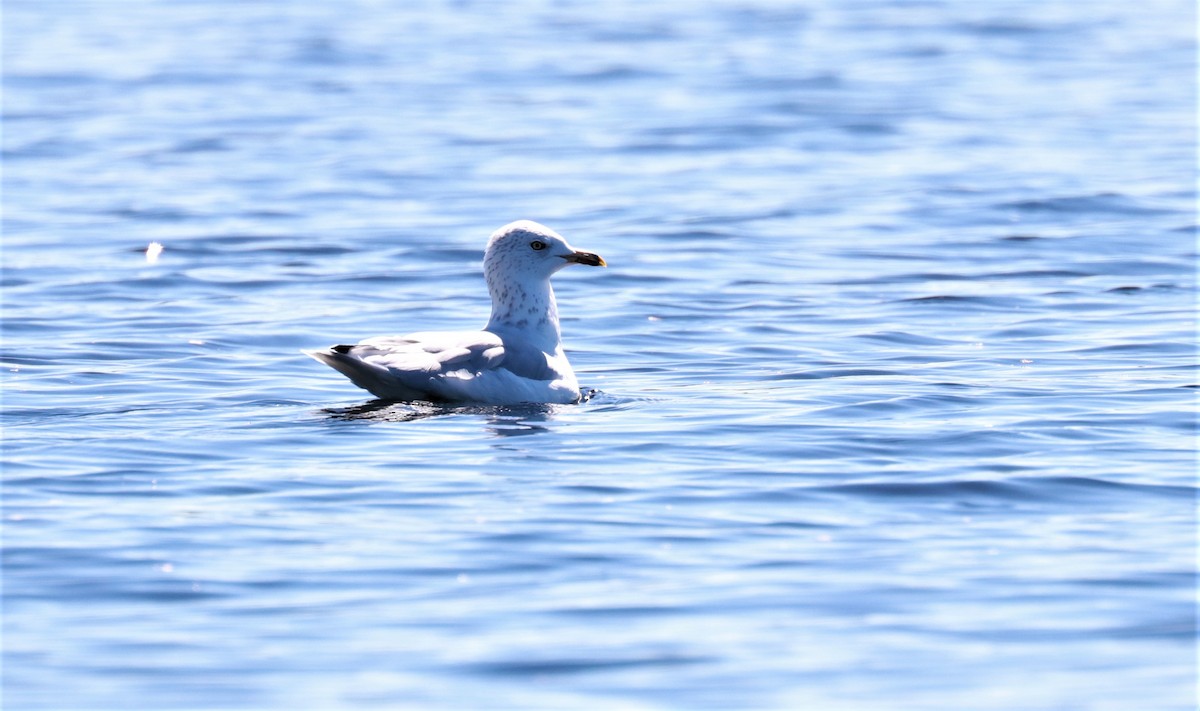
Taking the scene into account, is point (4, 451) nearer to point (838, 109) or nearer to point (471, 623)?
point (471, 623)

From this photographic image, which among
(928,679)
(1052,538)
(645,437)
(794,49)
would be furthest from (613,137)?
(928,679)

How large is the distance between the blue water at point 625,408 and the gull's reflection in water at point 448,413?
1.7 inches

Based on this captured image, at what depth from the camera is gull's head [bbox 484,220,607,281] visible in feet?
44.9

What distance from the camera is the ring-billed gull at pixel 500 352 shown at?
1245cm

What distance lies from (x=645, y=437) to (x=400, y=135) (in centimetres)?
1855

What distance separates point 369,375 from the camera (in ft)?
41.0

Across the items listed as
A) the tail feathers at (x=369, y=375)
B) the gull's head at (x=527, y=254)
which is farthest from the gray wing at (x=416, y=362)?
the gull's head at (x=527, y=254)

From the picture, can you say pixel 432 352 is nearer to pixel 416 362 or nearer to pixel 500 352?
pixel 416 362

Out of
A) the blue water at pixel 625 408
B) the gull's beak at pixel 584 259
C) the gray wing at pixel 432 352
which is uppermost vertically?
the gull's beak at pixel 584 259

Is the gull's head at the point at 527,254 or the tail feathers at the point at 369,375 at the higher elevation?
the gull's head at the point at 527,254

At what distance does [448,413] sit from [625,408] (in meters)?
1.19

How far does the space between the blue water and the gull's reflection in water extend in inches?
1.7

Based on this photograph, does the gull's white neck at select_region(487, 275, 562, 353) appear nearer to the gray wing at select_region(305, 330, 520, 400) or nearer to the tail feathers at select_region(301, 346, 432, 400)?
the gray wing at select_region(305, 330, 520, 400)

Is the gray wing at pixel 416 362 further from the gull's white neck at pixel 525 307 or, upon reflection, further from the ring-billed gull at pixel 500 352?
the gull's white neck at pixel 525 307
